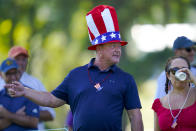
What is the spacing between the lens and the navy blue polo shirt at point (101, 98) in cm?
507

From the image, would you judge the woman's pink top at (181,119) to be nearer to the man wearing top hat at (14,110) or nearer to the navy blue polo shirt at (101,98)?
the navy blue polo shirt at (101,98)

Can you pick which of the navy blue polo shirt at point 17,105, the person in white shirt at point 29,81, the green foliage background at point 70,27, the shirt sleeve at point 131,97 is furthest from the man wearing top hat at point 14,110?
the green foliage background at point 70,27

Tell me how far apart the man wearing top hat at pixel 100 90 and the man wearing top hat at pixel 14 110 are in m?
1.28

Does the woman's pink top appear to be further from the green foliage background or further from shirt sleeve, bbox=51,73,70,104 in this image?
the green foliage background

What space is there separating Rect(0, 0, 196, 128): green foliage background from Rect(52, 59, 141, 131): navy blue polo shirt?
704 cm

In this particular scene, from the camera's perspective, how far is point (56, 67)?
45.9 feet

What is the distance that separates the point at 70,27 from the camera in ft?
43.1

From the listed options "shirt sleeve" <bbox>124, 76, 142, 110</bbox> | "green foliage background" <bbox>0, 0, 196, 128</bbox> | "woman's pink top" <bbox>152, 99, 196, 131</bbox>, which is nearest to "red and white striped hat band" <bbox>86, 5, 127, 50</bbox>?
"shirt sleeve" <bbox>124, 76, 142, 110</bbox>

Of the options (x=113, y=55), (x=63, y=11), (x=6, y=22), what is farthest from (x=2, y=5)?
(x=113, y=55)

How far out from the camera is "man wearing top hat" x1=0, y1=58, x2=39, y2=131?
21.4ft

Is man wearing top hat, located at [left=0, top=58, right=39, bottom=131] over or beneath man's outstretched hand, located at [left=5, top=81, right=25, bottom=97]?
beneath

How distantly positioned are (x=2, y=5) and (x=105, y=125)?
8268mm

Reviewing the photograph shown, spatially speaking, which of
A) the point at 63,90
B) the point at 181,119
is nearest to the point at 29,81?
the point at 63,90

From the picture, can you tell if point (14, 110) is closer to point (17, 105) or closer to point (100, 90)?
point (17, 105)
